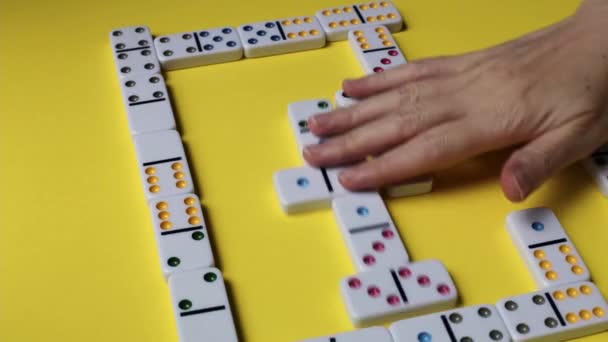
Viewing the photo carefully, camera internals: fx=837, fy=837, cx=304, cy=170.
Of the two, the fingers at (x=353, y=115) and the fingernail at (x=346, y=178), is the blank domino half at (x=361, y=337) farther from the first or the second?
the fingers at (x=353, y=115)

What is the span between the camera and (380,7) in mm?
1672

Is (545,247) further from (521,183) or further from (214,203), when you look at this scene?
(214,203)

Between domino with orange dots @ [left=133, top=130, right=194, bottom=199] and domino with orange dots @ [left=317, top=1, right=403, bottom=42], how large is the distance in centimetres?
41

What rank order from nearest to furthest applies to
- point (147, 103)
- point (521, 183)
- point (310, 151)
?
point (521, 183) → point (310, 151) → point (147, 103)

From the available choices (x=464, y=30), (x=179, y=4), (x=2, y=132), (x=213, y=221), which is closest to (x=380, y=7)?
(x=464, y=30)

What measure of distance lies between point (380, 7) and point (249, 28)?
272 mm

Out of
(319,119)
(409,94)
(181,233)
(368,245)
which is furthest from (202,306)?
(409,94)

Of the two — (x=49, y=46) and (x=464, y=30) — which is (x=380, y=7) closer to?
(x=464, y=30)

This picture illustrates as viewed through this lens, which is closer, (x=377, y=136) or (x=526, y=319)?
(x=526, y=319)

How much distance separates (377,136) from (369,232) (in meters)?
0.15

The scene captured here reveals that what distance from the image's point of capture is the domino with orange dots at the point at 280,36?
1568 millimetres

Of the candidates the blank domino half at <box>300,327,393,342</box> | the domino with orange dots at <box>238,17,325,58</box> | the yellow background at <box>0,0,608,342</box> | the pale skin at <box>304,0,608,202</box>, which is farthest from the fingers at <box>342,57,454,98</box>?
the blank domino half at <box>300,327,393,342</box>

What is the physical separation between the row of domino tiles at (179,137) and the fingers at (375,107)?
0.75ft

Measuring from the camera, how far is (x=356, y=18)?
64.6 inches
